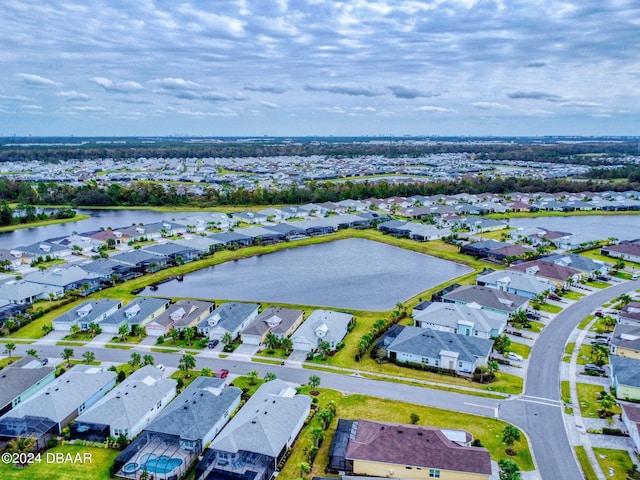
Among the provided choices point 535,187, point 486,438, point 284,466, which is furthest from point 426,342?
point 535,187

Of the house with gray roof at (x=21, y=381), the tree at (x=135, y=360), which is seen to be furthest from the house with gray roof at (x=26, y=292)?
the tree at (x=135, y=360)

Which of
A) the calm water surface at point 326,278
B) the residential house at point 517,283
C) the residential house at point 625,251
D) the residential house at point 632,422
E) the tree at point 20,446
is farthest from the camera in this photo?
the residential house at point 625,251

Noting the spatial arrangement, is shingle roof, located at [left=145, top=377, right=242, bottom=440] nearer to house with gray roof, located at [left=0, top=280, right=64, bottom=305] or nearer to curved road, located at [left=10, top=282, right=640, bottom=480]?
curved road, located at [left=10, top=282, right=640, bottom=480]

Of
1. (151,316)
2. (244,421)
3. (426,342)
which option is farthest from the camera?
(151,316)

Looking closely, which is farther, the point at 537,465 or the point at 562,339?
the point at 562,339

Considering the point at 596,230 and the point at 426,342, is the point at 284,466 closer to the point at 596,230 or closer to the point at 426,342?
the point at 426,342

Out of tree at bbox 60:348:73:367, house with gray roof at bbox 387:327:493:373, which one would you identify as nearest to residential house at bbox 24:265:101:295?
tree at bbox 60:348:73:367

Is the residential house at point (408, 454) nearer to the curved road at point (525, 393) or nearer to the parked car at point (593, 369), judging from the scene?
the curved road at point (525, 393)
